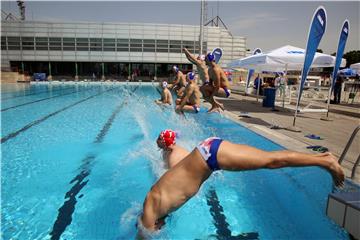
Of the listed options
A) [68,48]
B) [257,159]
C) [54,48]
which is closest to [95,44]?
[68,48]

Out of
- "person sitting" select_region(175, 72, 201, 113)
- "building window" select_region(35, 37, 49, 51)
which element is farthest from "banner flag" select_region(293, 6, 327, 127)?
"building window" select_region(35, 37, 49, 51)

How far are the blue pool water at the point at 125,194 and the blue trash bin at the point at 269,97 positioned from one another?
212 inches

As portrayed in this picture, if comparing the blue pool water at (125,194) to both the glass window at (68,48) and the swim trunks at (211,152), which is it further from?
the glass window at (68,48)

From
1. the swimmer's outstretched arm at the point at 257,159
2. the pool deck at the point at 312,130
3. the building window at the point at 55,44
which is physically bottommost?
the pool deck at the point at 312,130

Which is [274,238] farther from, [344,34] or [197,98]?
[344,34]

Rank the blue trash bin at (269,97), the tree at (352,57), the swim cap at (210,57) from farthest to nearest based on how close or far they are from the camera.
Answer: the tree at (352,57) → the blue trash bin at (269,97) → the swim cap at (210,57)

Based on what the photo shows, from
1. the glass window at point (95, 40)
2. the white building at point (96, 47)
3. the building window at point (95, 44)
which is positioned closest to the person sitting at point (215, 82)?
the white building at point (96, 47)

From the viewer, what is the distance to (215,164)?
7.69 feet

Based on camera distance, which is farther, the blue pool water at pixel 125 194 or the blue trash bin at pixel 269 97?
the blue trash bin at pixel 269 97

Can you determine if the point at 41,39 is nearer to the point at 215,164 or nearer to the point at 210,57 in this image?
the point at 210,57

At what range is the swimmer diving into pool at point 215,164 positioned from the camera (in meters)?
2.26

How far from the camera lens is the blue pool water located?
3654 millimetres

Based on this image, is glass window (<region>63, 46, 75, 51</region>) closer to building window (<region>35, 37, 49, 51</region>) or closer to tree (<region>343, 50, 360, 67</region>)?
building window (<region>35, 37, 49, 51</region>)

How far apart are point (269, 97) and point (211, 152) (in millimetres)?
11444
